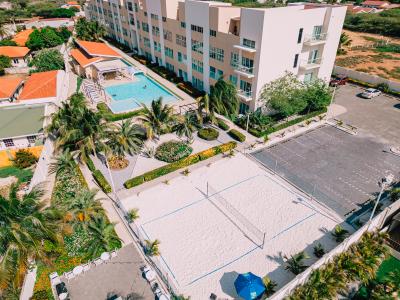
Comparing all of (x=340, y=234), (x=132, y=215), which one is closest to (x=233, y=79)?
(x=132, y=215)

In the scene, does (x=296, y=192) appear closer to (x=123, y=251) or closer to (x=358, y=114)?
(x=123, y=251)

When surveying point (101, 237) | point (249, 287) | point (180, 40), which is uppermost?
point (180, 40)

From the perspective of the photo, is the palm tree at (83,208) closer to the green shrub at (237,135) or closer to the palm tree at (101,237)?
the palm tree at (101,237)

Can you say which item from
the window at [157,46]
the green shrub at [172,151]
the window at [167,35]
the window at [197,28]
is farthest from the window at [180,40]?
the green shrub at [172,151]

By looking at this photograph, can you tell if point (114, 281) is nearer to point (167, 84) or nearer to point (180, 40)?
point (167, 84)

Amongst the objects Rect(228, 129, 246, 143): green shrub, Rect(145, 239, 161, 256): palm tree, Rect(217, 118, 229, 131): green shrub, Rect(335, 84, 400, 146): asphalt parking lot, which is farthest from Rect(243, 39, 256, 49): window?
Rect(145, 239, 161, 256): palm tree

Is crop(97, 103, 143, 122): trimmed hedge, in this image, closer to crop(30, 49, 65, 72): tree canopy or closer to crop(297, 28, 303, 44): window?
crop(297, 28, 303, 44): window
